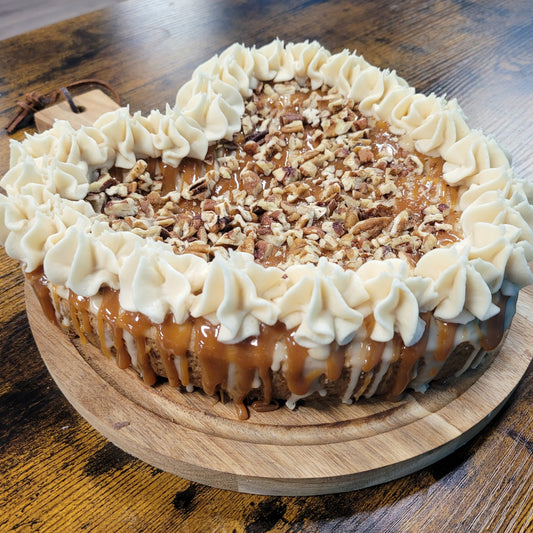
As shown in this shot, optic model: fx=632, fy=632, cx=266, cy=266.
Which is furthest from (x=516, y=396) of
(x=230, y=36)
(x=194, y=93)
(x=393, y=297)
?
(x=230, y=36)

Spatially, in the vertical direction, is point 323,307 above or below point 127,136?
below

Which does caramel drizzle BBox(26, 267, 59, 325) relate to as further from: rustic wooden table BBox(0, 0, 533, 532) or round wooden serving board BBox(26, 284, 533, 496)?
rustic wooden table BBox(0, 0, 533, 532)

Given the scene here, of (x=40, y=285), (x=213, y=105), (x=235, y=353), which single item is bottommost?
(x=235, y=353)

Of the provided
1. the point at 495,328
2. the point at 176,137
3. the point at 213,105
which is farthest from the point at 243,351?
the point at 213,105

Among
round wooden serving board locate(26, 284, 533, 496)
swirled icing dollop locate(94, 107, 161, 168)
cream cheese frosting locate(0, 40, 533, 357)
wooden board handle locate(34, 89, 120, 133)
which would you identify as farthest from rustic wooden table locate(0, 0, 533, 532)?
swirled icing dollop locate(94, 107, 161, 168)

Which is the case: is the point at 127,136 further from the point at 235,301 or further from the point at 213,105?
the point at 235,301

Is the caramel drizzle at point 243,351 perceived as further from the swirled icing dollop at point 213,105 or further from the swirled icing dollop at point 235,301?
the swirled icing dollop at point 213,105

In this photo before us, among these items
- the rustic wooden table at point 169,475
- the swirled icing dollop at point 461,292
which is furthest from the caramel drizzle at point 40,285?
the swirled icing dollop at point 461,292
